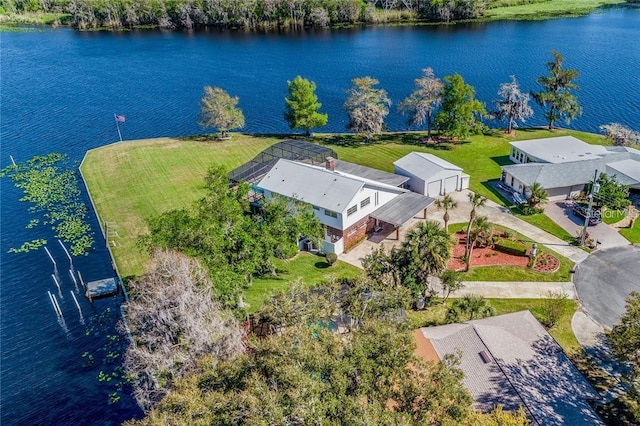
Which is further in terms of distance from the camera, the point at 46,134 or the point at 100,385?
the point at 46,134

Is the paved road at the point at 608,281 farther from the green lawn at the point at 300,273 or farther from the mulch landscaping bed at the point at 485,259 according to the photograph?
the green lawn at the point at 300,273

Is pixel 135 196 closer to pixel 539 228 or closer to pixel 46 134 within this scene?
pixel 46 134

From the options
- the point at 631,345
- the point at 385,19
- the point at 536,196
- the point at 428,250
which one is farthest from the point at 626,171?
the point at 385,19

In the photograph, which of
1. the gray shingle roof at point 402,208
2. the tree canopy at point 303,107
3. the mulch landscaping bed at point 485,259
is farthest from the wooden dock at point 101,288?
the tree canopy at point 303,107

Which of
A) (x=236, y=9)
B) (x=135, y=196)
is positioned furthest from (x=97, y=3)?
(x=135, y=196)

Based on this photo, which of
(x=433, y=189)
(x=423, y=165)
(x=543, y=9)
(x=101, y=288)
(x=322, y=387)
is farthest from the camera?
(x=543, y=9)

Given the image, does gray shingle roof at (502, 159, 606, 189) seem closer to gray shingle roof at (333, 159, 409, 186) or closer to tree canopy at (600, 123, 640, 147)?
tree canopy at (600, 123, 640, 147)

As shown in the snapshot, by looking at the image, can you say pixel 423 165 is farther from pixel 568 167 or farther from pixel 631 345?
pixel 631 345
